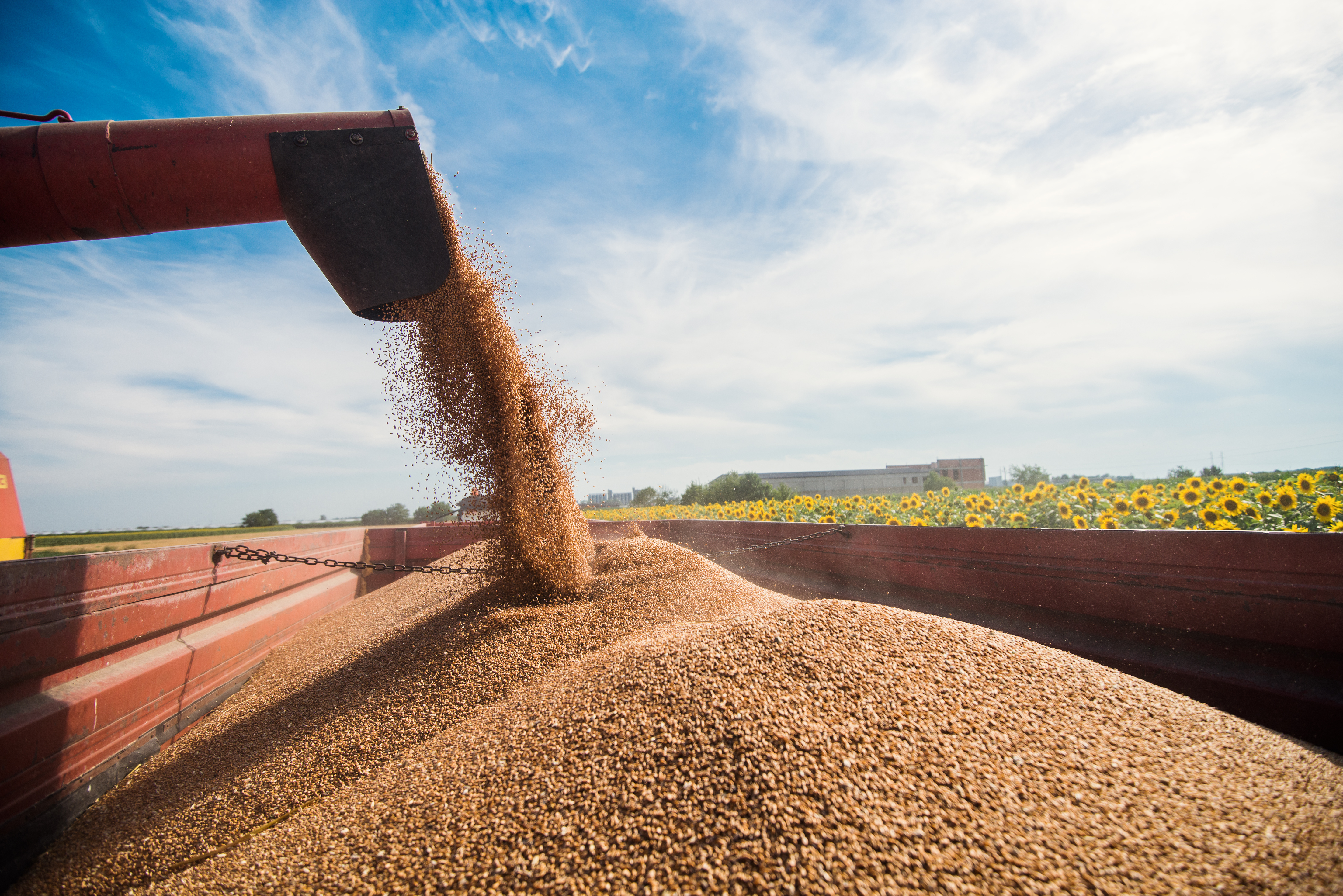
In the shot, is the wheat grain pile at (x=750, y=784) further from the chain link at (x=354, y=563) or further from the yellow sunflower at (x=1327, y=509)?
the yellow sunflower at (x=1327, y=509)

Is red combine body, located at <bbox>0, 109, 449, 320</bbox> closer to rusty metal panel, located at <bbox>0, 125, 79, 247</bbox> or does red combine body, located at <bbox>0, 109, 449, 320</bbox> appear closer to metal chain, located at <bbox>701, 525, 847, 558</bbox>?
rusty metal panel, located at <bbox>0, 125, 79, 247</bbox>

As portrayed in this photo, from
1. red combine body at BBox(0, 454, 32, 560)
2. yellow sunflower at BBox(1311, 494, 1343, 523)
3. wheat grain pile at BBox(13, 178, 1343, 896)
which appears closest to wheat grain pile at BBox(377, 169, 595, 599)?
wheat grain pile at BBox(13, 178, 1343, 896)

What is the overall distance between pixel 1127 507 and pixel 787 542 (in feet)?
8.33

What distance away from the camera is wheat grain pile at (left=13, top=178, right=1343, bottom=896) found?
4.17ft

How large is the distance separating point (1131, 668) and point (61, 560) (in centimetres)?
469

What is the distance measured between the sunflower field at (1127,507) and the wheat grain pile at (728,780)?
1.59 m

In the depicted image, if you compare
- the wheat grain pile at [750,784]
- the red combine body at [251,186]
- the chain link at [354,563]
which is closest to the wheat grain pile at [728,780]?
the wheat grain pile at [750,784]

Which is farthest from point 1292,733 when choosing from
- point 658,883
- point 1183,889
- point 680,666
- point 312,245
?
point 312,245

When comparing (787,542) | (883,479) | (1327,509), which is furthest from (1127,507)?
(883,479)

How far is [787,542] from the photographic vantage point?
4.67 meters

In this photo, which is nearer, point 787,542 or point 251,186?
point 251,186

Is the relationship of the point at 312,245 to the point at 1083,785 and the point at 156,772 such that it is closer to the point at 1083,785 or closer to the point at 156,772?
the point at 156,772

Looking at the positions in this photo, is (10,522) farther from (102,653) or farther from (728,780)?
(728,780)

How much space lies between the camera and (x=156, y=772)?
232 cm
